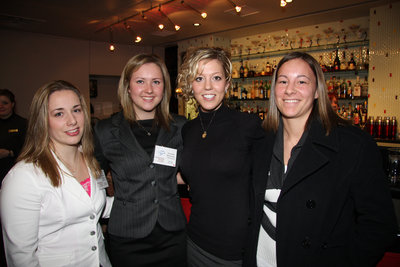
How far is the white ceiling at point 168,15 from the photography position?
4816mm

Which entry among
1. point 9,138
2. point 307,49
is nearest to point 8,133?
point 9,138

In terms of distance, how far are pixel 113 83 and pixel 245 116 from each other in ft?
27.3

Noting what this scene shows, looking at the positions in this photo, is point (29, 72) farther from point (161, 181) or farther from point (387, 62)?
point (387, 62)

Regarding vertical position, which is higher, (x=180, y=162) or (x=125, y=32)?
(x=125, y=32)

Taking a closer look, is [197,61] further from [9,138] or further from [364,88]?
[364,88]

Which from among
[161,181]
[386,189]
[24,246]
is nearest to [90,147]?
[161,181]

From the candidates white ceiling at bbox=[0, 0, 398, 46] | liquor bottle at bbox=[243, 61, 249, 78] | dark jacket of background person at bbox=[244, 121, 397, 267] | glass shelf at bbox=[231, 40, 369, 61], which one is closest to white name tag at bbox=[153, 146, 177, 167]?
dark jacket of background person at bbox=[244, 121, 397, 267]

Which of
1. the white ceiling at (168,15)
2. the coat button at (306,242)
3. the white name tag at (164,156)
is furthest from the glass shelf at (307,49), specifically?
the coat button at (306,242)

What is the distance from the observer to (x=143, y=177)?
71.1 inches

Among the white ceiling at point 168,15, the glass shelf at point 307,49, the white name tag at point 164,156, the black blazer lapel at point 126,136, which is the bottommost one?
the white name tag at point 164,156

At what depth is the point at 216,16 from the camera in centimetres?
560

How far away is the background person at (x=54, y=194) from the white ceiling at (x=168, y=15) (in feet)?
12.0

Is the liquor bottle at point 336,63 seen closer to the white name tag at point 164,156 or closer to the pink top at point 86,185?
the white name tag at point 164,156

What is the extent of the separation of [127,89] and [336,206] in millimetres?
1567
